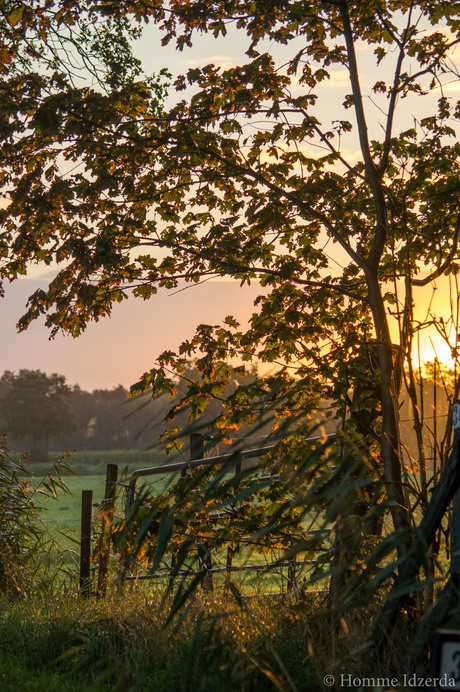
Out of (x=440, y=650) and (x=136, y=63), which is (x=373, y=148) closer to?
(x=136, y=63)

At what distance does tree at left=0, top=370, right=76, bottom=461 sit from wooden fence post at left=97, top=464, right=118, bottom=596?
60105 millimetres

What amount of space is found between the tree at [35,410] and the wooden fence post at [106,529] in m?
60.1

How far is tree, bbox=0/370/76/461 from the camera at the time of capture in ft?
217

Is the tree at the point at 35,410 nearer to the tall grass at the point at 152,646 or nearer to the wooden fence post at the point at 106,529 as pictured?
the wooden fence post at the point at 106,529

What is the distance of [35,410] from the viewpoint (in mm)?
66000

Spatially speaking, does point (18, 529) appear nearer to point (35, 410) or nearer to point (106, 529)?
point (106, 529)

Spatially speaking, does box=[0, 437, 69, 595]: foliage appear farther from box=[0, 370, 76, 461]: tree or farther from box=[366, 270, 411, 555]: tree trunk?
box=[0, 370, 76, 461]: tree

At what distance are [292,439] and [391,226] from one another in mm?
1877

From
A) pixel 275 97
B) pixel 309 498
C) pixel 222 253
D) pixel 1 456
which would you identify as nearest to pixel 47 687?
pixel 309 498

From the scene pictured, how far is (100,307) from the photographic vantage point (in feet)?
19.1

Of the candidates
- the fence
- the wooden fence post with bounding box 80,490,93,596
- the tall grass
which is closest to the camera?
→ the tall grass

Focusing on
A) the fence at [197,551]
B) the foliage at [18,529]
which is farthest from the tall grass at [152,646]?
the foliage at [18,529]

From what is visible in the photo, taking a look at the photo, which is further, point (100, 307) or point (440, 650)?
point (100, 307)

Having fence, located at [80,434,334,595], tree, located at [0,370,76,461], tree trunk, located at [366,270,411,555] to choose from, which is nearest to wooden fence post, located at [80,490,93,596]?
fence, located at [80,434,334,595]
